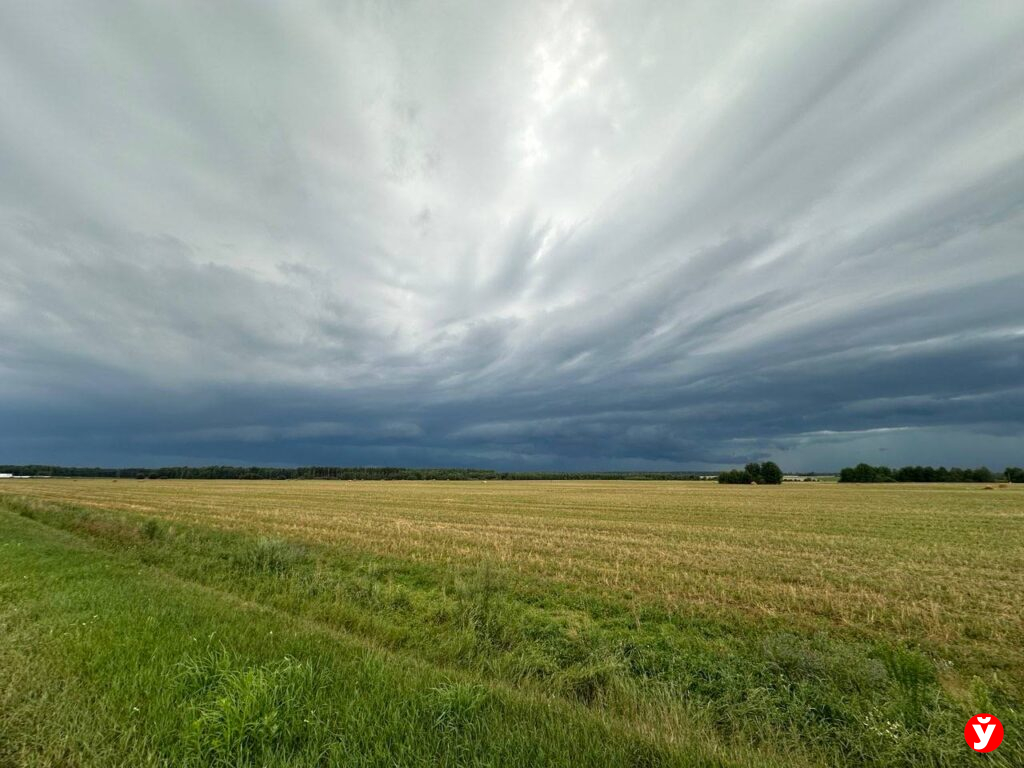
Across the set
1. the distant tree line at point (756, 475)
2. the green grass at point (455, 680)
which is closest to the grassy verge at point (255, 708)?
the green grass at point (455, 680)

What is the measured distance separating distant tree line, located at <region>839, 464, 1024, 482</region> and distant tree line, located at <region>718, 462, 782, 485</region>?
2919 cm

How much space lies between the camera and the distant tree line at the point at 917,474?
12925 cm

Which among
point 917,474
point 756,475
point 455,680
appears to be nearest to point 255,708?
point 455,680

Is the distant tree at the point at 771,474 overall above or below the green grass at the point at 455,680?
above

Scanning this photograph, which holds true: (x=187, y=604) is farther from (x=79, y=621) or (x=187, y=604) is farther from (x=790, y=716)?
(x=790, y=716)

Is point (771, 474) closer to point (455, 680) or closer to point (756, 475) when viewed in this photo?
point (756, 475)

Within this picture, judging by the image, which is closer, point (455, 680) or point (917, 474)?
point (455, 680)

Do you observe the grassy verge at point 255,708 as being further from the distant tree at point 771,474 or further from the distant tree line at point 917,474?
the distant tree line at point 917,474

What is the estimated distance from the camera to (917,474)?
138 m

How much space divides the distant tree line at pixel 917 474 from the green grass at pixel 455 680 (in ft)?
503

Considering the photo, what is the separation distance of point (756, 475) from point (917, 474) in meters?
54.7

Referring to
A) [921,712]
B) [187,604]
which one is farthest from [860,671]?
[187,604]

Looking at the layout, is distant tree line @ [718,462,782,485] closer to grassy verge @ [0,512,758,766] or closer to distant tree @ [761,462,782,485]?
distant tree @ [761,462,782,485]

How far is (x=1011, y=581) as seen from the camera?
13773mm
